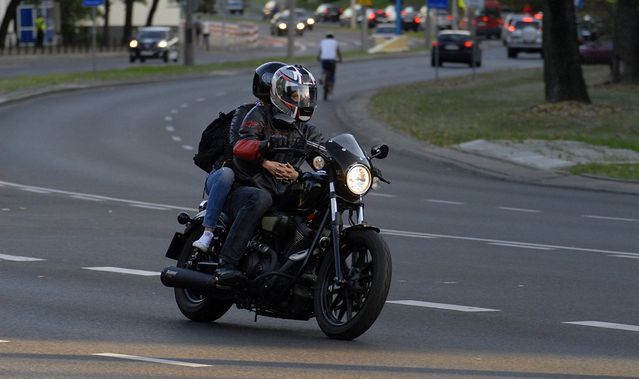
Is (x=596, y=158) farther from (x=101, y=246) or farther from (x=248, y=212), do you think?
(x=248, y=212)

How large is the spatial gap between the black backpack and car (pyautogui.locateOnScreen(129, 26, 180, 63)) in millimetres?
61109

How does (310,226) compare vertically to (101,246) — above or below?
above

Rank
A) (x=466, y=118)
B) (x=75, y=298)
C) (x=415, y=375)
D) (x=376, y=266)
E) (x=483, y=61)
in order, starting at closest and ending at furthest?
(x=415, y=375) → (x=376, y=266) → (x=75, y=298) → (x=466, y=118) → (x=483, y=61)

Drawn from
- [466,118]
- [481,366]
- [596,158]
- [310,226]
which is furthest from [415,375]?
[466,118]

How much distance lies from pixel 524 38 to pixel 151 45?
1856 centimetres

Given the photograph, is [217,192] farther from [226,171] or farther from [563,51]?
[563,51]

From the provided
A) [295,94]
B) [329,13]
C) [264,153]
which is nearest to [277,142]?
[264,153]

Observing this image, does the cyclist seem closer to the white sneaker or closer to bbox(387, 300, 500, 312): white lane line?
bbox(387, 300, 500, 312): white lane line

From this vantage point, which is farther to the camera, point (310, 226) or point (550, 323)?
point (550, 323)

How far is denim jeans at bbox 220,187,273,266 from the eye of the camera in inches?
359

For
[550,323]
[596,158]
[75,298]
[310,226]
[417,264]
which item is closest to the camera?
[310,226]

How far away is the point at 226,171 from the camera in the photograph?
368 inches

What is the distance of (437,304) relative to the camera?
35.0 feet

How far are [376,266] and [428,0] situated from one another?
1519 inches
